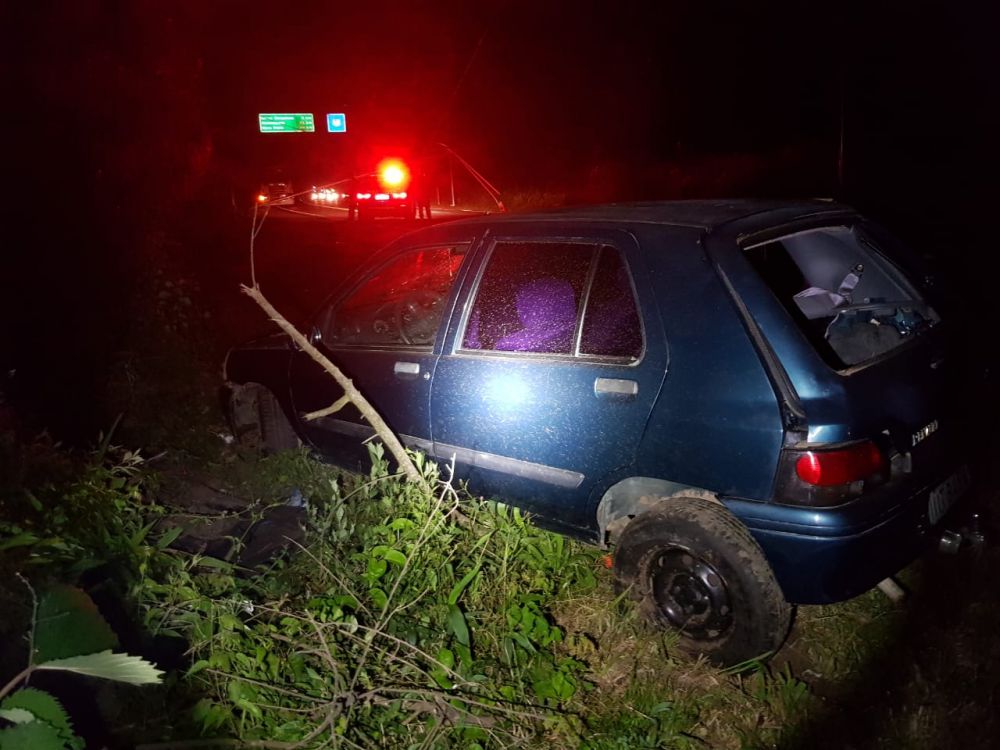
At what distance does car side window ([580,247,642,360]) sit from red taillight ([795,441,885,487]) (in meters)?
0.69

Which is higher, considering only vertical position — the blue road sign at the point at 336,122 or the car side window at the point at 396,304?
the blue road sign at the point at 336,122

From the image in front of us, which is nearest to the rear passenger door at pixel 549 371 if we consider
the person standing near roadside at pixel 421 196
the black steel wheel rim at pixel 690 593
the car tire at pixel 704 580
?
the car tire at pixel 704 580

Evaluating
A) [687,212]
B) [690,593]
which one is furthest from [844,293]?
[690,593]

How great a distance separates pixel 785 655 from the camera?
2.77m

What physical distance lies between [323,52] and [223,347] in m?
31.5

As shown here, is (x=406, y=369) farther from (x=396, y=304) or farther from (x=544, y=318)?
(x=544, y=318)

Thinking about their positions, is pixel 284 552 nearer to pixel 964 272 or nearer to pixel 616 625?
pixel 616 625

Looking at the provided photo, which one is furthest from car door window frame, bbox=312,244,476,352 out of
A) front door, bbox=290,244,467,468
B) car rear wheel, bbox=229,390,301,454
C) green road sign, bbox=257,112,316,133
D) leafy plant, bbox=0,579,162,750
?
green road sign, bbox=257,112,316,133

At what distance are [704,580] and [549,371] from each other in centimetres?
97

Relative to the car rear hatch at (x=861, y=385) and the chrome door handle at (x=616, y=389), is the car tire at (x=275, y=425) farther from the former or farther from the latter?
the car rear hatch at (x=861, y=385)

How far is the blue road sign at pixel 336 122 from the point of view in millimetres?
31150

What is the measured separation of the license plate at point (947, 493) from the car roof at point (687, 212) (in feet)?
3.71

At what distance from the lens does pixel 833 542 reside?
228 centimetres

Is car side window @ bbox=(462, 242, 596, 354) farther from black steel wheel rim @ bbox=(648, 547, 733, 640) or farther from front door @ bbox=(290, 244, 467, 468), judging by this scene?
black steel wheel rim @ bbox=(648, 547, 733, 640)
